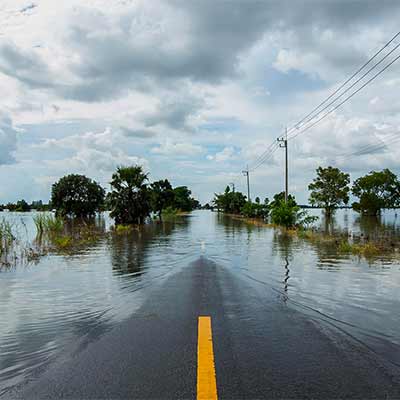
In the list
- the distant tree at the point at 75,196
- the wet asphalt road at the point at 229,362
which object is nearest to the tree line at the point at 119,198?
the distant tree at the point at 75,196

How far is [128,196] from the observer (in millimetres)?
41594

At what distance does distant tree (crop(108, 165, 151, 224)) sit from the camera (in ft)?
135

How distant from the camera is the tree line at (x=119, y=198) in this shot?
41500 mm

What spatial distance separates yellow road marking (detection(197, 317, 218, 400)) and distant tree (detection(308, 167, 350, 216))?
272 ft

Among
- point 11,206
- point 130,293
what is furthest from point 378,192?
point 11,206

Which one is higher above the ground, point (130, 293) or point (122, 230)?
point (122, 230)

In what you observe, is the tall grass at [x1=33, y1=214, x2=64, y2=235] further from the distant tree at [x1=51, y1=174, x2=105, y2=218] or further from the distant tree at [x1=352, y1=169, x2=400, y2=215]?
the distant tree at [x1=352, y1=169, x2=400, y2=215]

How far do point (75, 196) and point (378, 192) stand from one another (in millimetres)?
67396

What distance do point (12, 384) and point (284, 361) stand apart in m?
2.83

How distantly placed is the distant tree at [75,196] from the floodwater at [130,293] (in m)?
62.5

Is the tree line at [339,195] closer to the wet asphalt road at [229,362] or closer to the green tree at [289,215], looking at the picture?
the green tree at [289,215]

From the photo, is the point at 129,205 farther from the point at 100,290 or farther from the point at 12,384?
the point at 12,384

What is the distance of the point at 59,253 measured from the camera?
17.1m

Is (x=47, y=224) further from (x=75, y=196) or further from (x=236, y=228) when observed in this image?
(x=75, y=196)
